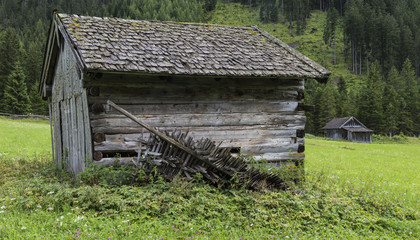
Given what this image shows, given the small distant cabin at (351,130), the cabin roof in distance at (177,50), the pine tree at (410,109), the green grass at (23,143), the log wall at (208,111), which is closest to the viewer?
the cabin roof in distance at (177,50)

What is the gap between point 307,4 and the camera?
121875 mm

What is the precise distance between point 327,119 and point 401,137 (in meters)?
12.4

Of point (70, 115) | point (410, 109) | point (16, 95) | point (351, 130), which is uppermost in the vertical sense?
point (70, 115)

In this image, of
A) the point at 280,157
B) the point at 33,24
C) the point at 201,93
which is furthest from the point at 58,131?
the point at 33,24

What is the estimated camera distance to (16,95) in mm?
48750

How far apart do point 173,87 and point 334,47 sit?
103808 mm

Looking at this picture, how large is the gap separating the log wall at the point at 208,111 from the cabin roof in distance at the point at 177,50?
1.92 feet

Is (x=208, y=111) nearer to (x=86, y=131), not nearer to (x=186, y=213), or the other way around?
(x=86, y=131)

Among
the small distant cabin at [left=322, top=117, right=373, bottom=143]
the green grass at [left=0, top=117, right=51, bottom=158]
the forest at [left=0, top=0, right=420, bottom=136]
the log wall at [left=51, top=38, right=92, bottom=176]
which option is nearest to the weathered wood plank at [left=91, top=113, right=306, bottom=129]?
the log wall at [left=51, top=38, right=92, bottom=176]

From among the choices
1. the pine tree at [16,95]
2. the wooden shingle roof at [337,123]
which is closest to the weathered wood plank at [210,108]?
the wooden shingle roof at [337,123]

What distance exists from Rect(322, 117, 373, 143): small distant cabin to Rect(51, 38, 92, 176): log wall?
46.4 meters

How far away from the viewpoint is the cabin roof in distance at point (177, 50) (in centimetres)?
870

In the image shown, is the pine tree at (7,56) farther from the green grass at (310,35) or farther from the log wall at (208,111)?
the log wall at (208,111)

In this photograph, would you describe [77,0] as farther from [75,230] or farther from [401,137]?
[75,230]
